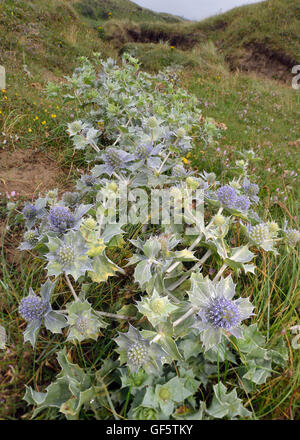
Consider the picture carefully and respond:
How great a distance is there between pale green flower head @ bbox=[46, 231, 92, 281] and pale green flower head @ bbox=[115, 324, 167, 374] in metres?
0.34

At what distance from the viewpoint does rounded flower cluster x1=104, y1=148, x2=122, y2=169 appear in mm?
1889

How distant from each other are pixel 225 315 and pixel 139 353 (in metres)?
0.40

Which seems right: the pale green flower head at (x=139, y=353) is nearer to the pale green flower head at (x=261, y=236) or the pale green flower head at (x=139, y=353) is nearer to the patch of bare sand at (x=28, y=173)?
the pale green flower head at (x=261, y=236)

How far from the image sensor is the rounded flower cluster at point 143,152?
1.95 metres

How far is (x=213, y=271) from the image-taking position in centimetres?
180

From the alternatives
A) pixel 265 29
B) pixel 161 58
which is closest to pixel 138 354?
pixel 161 58

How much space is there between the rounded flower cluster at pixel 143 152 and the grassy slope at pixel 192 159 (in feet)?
2.52

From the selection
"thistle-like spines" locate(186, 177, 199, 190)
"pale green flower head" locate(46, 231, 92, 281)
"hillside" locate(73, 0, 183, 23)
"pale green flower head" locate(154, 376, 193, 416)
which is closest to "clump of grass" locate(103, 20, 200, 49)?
"hillside" locate(73, 0, 183, 23)

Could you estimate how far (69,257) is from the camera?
121 centimetres

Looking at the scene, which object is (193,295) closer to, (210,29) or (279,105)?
(279,105)

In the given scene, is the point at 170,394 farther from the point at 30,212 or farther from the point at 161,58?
the point at 161,58

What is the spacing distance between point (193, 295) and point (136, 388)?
47 cm

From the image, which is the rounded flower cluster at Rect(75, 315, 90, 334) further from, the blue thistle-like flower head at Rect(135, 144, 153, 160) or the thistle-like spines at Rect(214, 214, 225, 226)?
the blue thistle-like flower head at Rect(135, 144, 153, 160)

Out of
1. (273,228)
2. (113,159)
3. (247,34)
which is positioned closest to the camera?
(273,228)
